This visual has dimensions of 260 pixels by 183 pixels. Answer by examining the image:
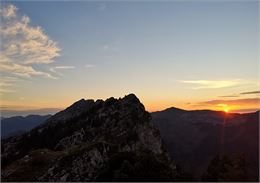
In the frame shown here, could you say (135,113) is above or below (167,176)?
above

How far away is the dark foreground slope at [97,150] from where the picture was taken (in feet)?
109

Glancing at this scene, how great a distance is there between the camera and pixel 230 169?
37531mm

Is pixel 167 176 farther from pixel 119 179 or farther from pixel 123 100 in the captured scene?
pixel 123 100

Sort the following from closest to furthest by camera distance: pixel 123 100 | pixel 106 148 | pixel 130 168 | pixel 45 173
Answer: pixel 130 168 → pixel 45 173 → pixel 106 148 → pixel 123 100

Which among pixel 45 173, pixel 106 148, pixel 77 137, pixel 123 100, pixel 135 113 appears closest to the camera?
pixel 45 173

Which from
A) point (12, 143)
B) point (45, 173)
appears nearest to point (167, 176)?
point (45, 173)

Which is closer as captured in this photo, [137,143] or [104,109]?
[137,143]

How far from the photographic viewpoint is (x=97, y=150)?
4625 centimetres

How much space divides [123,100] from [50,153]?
272 ft

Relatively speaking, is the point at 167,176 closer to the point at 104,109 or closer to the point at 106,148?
the point at 106,148

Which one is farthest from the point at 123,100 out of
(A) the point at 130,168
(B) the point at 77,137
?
(A) the point at 130,168

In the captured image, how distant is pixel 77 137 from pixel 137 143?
1944 cm

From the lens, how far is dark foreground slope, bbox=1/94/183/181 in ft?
109

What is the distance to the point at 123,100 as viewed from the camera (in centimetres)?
A: 13050
